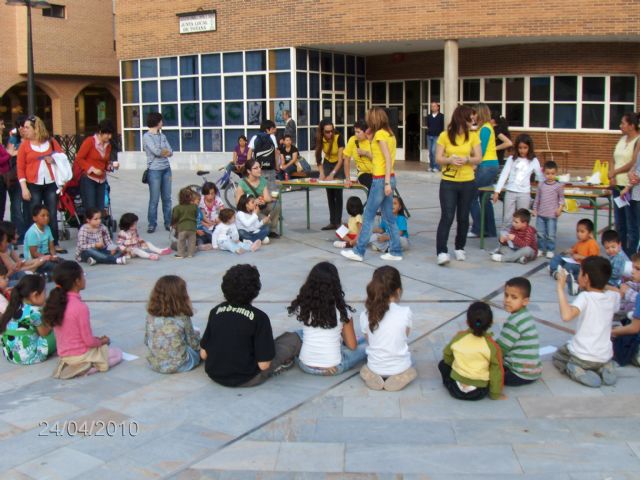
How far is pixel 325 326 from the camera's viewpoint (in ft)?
A: 18.3

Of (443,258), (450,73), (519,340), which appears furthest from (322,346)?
(450,73)

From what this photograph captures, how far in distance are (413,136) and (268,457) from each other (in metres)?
21.3

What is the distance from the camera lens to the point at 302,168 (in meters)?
17.1

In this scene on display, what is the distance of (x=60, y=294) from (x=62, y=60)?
28.0m

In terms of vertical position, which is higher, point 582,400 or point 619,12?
point 619,12

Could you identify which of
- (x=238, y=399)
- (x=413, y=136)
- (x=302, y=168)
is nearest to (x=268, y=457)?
(x=238, y=399)

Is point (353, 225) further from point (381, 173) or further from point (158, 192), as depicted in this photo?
point (158, 192)

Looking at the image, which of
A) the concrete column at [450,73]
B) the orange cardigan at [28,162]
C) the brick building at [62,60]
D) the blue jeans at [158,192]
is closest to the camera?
the orange cardigan at [28,162]

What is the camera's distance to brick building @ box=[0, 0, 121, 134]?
99.3 feet

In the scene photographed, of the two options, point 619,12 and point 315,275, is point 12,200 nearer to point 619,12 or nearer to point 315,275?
point 315,275

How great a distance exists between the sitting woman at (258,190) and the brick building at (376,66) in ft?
33.1

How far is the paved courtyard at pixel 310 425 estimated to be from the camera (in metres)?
4.29

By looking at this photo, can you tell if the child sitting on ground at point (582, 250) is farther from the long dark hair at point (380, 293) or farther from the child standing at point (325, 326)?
the long dark hair at point (380, 293)

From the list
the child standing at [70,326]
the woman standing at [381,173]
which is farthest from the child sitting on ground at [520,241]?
the child standing at [70,326]
